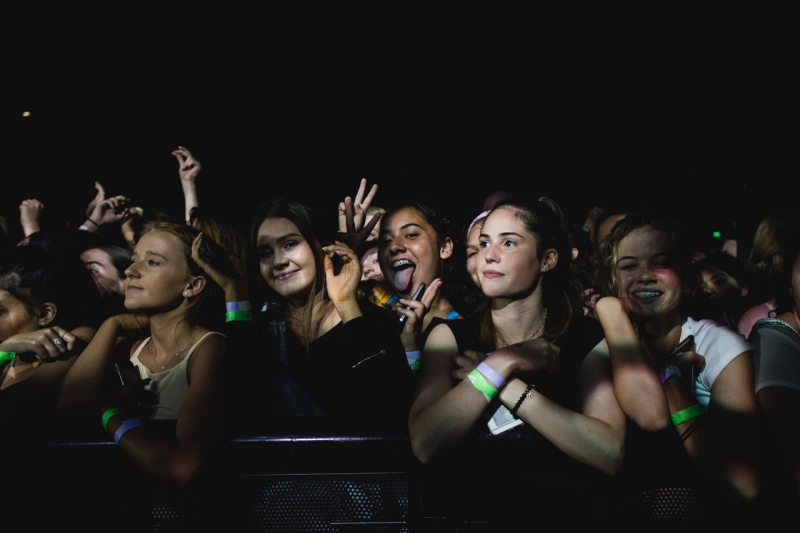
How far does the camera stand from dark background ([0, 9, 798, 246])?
220 inches

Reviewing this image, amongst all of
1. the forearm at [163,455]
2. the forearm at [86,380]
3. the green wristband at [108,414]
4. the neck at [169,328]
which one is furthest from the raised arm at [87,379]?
the forearm at [163,455]

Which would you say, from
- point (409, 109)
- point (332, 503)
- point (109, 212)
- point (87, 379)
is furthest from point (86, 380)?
point (409, 109)

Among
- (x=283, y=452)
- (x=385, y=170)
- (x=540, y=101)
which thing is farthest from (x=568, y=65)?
(x=283, y=452)

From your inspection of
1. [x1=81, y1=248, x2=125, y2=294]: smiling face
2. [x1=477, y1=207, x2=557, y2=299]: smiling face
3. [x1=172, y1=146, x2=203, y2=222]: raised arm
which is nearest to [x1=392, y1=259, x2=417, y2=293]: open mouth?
[x1=477, y1=207, x2=557, y2=299]: smiling face

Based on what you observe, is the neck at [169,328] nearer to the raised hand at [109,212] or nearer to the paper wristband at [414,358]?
the paper wristband at [414,358]

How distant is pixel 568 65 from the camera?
6.25 metres

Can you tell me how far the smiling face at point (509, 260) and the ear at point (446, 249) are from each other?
992 mm

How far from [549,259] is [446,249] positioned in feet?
3.51

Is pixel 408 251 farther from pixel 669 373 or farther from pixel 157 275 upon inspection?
pixel 669 373

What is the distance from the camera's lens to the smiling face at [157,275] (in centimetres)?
251

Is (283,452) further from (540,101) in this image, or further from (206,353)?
(540,101)

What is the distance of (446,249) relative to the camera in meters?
3.40

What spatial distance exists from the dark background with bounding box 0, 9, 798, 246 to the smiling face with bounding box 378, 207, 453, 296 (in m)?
3.00

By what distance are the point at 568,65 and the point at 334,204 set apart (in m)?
3.10
